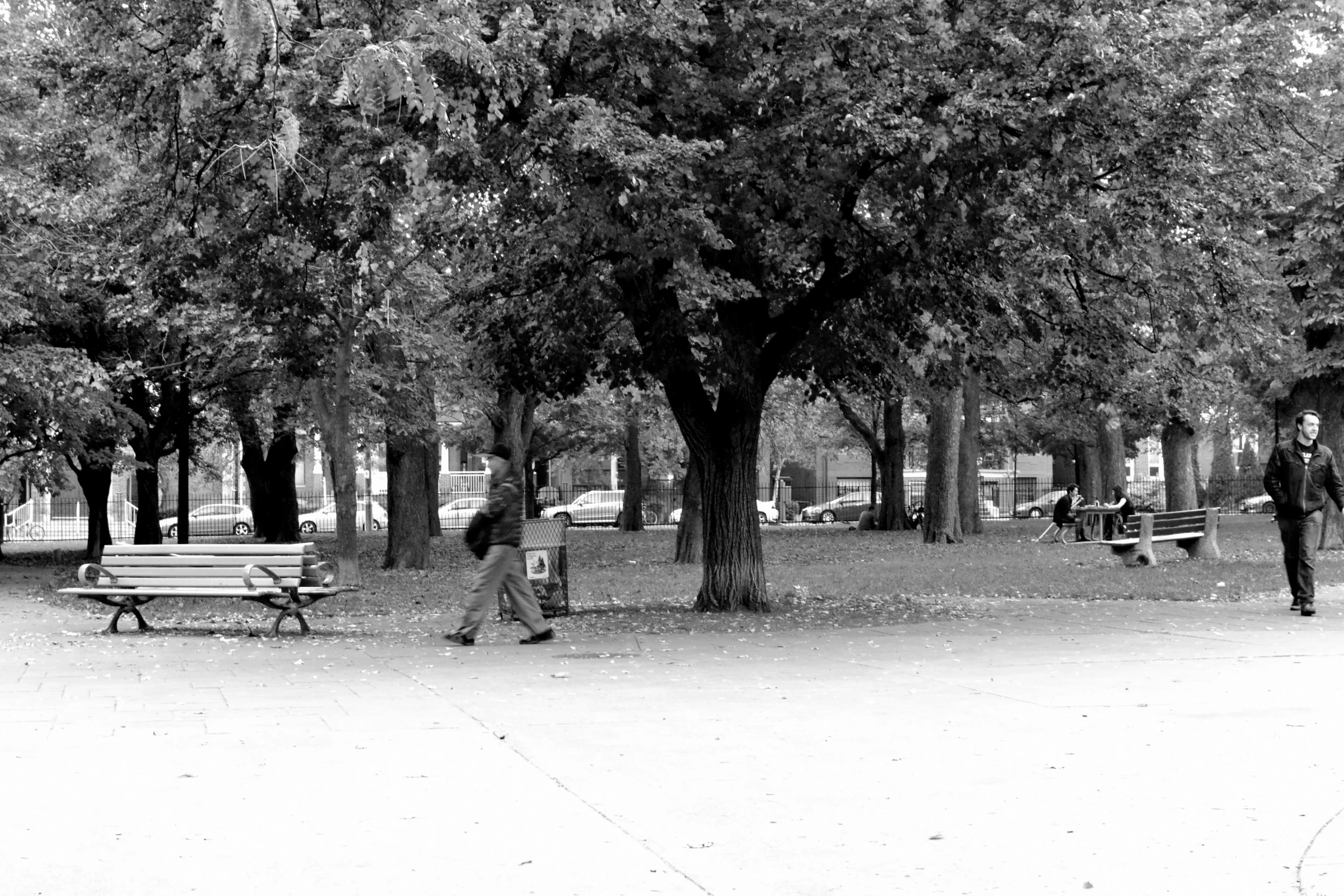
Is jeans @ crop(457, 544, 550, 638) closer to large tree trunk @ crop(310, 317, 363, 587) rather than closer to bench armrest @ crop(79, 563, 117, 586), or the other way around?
bench armrest @ crop(79, 563, 117, 586)

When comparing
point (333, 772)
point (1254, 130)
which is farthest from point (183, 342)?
point (333, 772)

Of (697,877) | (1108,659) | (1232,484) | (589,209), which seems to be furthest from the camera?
(1232,484)

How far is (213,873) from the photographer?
504 centimetres

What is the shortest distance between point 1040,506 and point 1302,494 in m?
48.4

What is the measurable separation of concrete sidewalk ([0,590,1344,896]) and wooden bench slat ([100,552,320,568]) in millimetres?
2109

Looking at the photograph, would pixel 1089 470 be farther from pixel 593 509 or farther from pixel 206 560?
pixel 206 560

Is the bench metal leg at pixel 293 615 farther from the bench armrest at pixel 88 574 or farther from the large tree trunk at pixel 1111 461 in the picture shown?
the large tree trunk at pixel 1111 461

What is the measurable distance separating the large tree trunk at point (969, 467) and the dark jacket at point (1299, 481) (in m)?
22.4

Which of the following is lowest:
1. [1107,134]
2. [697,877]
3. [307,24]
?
[697,877]

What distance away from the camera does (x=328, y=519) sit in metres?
56.8

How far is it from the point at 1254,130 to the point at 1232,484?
181 feet

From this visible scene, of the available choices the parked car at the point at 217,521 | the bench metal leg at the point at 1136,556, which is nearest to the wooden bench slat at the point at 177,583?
the bench metal leg at the point at 1136,556

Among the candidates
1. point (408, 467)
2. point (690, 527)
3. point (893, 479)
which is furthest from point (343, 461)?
point (893, 479)

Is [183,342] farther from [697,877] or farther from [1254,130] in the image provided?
[697,877]
